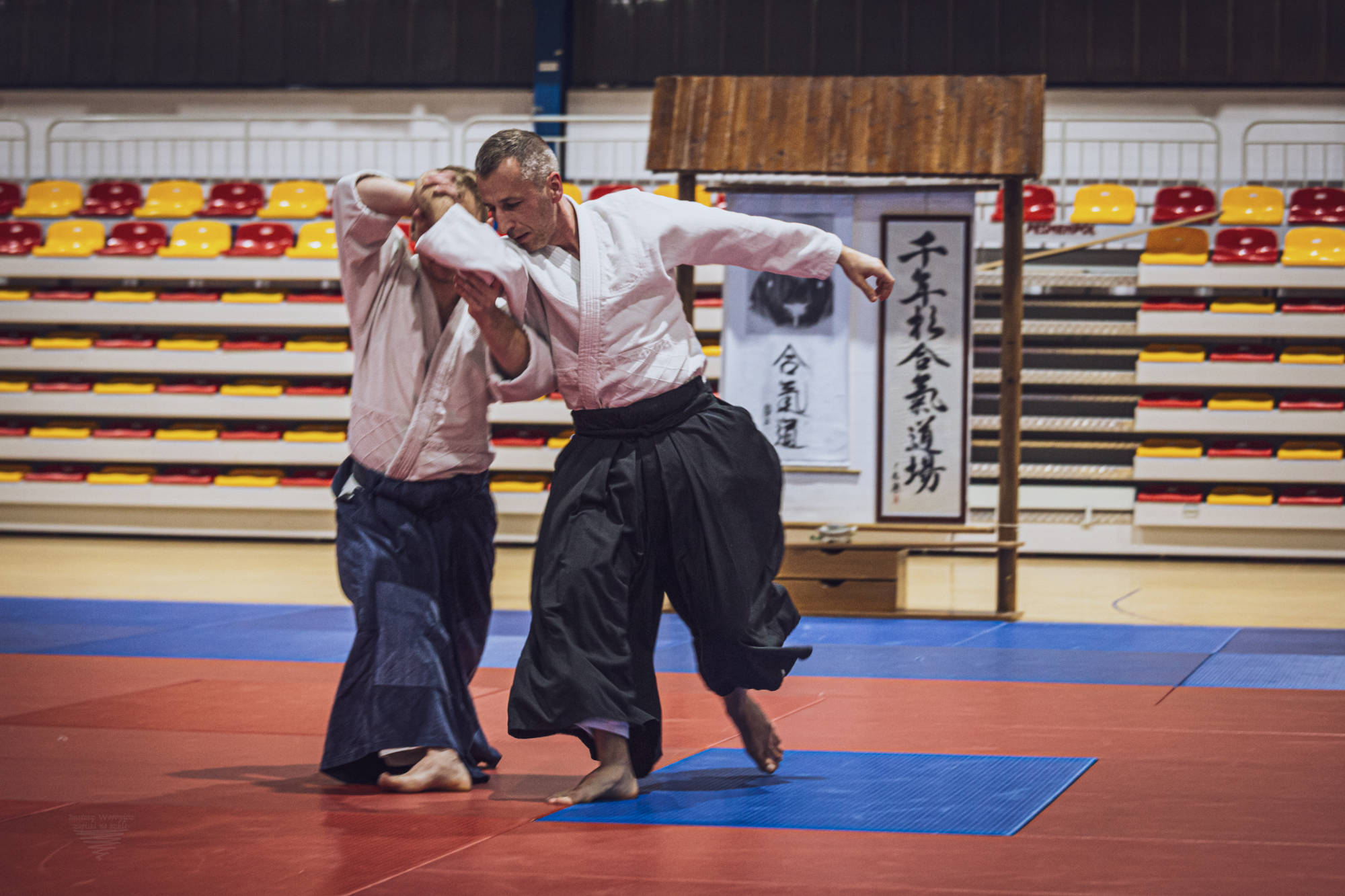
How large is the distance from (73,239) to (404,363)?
31.6ft

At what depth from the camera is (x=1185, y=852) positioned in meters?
2.55

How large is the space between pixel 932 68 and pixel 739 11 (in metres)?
1.81

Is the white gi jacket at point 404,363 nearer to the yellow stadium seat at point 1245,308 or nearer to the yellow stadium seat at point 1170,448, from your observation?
the yellow stadium seat at point 1170,448

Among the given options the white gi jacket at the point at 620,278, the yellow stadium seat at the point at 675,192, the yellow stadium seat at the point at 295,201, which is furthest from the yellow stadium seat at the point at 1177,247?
the white gi jacket at the point at 620,278

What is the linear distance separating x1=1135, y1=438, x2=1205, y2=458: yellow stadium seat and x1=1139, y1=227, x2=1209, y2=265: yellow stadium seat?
4.20 ft

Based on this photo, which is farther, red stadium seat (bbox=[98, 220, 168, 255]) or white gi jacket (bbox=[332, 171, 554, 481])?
red stadium seat (bbox=[98, 220, 168, 255])

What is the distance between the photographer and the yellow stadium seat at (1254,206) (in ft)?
34.8

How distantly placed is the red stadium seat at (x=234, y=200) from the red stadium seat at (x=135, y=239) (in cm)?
48

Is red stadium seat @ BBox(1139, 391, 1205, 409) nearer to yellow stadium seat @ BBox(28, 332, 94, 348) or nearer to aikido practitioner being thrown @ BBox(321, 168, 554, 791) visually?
aikido practitioner being thrown @ BBox(321, 168, 554, 791)

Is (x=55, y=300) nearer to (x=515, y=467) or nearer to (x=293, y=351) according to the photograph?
(x=293, y=351)

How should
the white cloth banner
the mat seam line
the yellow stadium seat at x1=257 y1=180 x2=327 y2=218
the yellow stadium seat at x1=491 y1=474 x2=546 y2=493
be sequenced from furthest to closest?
1. the yellow stadium seat at x1=257 y1=180 x2=327 y2=218
2. the yellow stadium seat at x1=491 y1=474 x2=546 y2=493
3. the white cloth banner
4. the mat seam line

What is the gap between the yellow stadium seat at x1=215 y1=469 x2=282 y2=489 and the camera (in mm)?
A: 10656

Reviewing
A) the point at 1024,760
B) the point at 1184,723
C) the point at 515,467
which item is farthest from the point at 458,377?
the point at 515,467

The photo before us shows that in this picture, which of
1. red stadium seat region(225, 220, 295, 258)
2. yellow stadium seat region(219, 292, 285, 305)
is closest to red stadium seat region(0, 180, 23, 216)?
red stadium seat region(225, 220, 295, 258)
